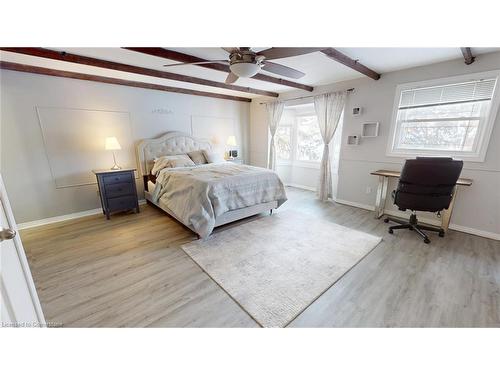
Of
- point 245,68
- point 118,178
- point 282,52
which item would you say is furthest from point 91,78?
point 282,52

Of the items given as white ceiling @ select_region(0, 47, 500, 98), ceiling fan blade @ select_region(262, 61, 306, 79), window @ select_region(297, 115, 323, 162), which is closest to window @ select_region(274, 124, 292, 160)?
window @ select_region(297, 115, 323, 162)

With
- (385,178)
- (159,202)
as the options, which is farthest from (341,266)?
(159,202)

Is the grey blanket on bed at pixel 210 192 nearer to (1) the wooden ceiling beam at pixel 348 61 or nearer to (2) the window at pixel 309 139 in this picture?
(1) the wooden ceiling beam at pixel 348 61

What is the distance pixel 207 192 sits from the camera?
2570mm

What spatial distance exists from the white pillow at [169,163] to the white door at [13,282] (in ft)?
9.35

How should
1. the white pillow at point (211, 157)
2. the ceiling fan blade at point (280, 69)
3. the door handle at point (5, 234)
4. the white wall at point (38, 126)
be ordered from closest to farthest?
1. the door handle at point (5, 234)
2. the ceiling fan blade at point (280, 69)
3. the white wall at point (38, 126)
4. the white pillow at point (211, 157)

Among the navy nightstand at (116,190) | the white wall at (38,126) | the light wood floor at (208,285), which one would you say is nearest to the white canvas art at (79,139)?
the white wall at (38,126)

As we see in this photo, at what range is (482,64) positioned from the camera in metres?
2.48

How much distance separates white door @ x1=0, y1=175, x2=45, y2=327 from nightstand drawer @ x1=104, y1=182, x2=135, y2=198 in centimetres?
250

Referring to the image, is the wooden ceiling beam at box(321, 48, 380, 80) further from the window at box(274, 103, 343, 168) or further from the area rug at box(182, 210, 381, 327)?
the area rug at box(182, 210, 381, 327)

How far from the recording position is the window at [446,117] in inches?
101

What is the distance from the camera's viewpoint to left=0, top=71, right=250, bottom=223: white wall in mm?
2764

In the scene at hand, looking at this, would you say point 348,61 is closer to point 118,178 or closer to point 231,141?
point 231,141
